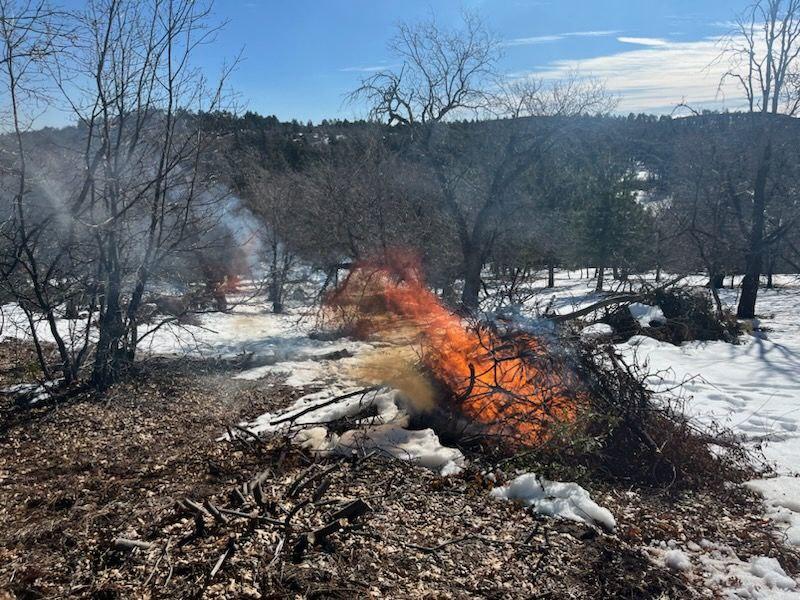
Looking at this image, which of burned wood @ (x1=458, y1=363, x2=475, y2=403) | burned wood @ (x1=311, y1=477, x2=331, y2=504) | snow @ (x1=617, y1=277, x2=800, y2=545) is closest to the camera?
burned wood @ (x1=311, y1=477, x2=331, y2=504)

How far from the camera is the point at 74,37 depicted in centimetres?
489

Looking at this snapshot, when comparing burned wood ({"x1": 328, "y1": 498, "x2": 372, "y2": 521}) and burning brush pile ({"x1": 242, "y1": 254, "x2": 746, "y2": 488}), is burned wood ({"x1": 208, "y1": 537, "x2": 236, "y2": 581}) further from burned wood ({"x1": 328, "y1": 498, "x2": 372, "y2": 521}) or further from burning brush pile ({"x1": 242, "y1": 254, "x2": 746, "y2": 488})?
burning brush pile ({"x1": 242, "y1": 254, "x2": 746, "y2": 488})

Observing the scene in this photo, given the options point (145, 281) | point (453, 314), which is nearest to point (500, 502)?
point (453, 314)

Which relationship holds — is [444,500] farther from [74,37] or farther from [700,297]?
[700,297]

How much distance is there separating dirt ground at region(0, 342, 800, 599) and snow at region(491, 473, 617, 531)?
0.12 meters

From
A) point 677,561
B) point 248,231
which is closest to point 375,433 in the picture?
point 677,561

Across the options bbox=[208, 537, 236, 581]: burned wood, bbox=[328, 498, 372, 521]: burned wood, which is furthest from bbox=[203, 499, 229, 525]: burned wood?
bbox=[328, 498, 372, 521]: burned wood

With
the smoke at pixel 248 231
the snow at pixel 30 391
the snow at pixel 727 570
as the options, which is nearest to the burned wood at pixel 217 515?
the snow at pixel 727 570

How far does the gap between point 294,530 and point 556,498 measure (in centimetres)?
220

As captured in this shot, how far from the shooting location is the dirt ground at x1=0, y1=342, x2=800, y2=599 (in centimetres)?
347

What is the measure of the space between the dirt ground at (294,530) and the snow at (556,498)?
12 cm

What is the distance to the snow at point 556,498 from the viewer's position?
4434mm

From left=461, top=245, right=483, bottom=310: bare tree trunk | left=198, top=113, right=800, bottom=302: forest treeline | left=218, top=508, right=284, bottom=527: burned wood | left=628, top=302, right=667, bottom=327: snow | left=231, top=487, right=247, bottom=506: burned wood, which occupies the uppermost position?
left=198, top=113, right=800, bottom=302: forest treeline

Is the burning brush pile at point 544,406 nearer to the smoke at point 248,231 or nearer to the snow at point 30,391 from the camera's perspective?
the snow at point 30,391
